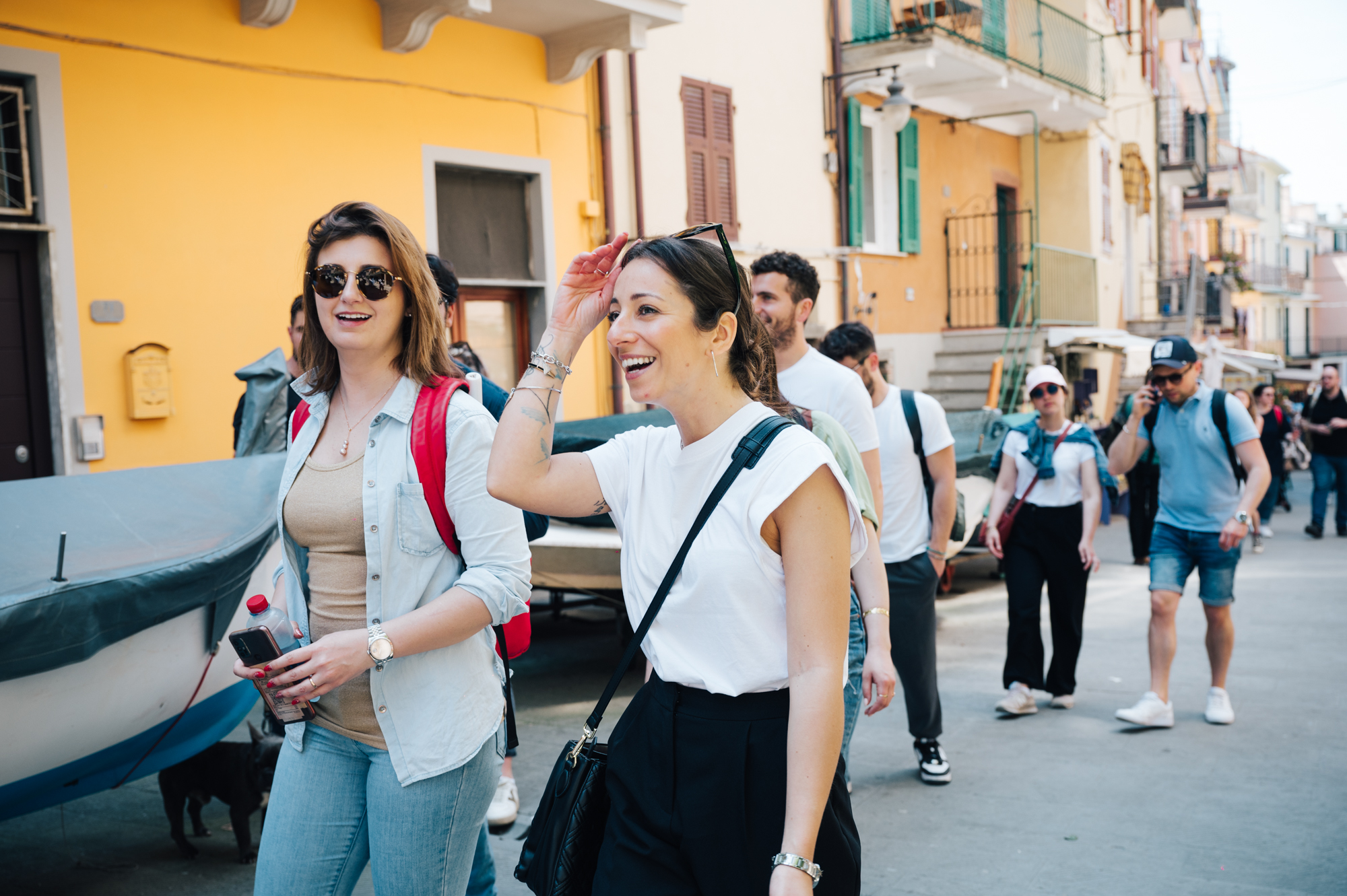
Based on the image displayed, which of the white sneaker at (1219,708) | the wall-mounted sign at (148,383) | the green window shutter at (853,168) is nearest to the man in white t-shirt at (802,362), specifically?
the white sneaker at (1219,708)

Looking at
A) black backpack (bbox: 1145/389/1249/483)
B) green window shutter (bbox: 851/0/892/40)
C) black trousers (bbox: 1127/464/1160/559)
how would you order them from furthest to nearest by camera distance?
green window shutter (bbox: 851/0/892/40) < black trousers (bbox: 1127/464/1160/559) < black backpack (bbox: 1145/389/1249/483)

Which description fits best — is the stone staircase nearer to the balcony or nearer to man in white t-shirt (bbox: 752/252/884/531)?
the balcony

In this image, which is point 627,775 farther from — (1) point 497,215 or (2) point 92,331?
(1) point 497,215

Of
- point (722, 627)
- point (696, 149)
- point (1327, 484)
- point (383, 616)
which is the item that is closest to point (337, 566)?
point (383, 616)

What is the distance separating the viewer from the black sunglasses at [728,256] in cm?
205

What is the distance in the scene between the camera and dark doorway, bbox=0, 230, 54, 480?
6.78m

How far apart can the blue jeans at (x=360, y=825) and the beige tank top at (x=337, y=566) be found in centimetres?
4

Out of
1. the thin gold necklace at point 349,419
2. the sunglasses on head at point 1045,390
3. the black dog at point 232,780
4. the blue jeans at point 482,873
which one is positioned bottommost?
the black dog at point 232,780

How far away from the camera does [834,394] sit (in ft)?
12.9

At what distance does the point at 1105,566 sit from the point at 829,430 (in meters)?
9.38

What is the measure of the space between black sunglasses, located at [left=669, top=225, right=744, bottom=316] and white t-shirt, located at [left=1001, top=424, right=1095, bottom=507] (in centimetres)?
464

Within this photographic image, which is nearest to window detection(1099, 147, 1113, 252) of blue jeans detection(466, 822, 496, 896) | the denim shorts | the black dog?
the denim shorts

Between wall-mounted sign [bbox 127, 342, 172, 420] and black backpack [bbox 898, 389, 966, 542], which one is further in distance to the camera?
wall-mounted sign [bbox 127, 342, 172, 420]

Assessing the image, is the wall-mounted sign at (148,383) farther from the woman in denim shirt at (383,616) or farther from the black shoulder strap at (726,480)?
the black shoulder strap at (726,480)
